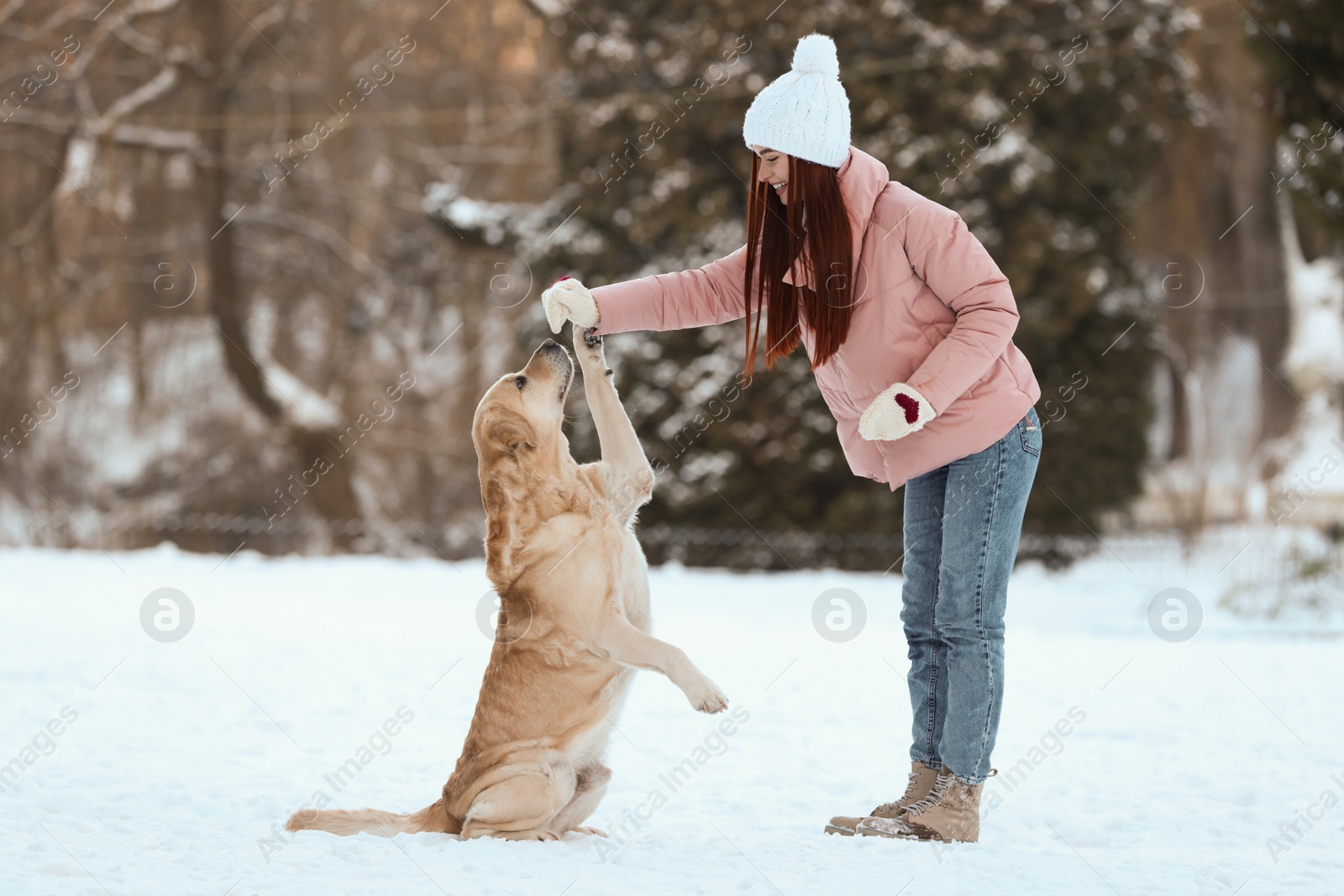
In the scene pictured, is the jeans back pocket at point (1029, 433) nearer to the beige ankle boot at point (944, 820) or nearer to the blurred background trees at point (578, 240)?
the beige ankle boot at point (944, 820)

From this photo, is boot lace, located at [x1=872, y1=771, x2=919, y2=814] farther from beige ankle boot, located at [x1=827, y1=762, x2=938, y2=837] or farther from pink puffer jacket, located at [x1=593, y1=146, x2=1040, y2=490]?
pink puffer jacket, located at [x1=593, y1=146, x2=1040, y2=490]

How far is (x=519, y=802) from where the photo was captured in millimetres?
3186

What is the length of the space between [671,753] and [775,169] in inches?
89.7

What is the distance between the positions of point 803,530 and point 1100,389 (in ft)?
8.91

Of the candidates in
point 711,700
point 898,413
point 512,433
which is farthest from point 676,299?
point 711,700

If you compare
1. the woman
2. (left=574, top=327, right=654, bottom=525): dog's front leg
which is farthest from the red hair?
(left=574, top=327, right=654, bottom=525): dog's front leg

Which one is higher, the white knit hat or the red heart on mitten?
the white knit hat

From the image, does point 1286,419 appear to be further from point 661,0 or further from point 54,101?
point 54,101

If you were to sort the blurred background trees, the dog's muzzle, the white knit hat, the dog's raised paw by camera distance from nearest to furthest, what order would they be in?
the dog's raised paw, the white knit hat, the dog's muzzle, the blurred background trees

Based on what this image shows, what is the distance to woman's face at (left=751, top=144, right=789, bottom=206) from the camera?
3.27m

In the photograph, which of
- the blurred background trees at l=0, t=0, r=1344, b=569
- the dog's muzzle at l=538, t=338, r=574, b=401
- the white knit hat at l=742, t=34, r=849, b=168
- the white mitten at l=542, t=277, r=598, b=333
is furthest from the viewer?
the blurred background trees at l=0, t=0, r=1344, b=569

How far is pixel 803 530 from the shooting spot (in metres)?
10.4

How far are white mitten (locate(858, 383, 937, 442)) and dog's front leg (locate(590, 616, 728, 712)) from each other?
73 cm

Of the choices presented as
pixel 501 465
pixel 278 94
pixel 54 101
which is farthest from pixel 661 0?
pixel 501 465
